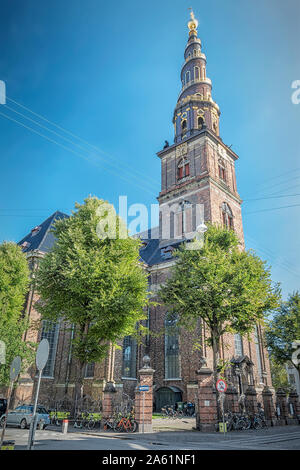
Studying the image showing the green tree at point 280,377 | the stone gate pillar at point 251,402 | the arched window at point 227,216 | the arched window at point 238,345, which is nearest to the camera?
the stone gate pillar at point 251,402

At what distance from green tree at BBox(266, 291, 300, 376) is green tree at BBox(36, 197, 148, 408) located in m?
15.8

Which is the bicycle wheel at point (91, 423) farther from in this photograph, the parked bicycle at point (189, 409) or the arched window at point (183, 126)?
the arched window at point (183, 126)

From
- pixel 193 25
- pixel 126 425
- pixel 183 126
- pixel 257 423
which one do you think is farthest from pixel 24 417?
pixel 193 25

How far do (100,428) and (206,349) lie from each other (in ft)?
36.7

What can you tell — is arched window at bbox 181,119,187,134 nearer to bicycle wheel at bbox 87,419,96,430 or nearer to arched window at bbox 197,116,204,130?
arched window at bbox 197,116,204,130

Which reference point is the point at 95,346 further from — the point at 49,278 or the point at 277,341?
the point at 277,341

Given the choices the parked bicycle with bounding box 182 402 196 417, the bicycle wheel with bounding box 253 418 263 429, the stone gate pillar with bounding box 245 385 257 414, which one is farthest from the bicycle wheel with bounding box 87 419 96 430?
the stone gate pillar with bounding box 245 385 257 414

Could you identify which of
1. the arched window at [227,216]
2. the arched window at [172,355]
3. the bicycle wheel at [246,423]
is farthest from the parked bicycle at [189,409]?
the arched window at [227,216]

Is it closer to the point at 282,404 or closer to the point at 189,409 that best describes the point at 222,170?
the point at 282,404

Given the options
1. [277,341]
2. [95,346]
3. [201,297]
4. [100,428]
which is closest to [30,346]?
[95,346]

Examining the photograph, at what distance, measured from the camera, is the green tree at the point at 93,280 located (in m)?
18.0

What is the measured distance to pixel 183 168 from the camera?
38.1 metres

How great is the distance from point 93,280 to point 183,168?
77.0ft

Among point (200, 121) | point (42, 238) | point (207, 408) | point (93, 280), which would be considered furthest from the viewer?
point (200, 121)
